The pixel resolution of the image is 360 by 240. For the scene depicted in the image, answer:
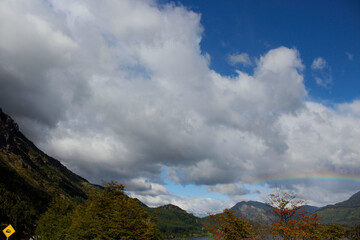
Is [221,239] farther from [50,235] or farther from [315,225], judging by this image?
[50,235]

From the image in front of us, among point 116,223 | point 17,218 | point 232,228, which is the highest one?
point 232,228

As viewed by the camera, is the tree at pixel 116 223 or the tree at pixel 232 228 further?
the tree at pixel 116 223

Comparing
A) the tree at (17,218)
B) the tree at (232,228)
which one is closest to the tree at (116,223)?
the tree at (232,228)

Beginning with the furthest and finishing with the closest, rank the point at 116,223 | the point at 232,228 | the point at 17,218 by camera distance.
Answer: the point at 17,218
the point at 116,223
the point at 232,228

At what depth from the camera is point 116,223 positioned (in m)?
38.9

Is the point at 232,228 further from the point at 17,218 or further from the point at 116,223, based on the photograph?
the point at 17,218

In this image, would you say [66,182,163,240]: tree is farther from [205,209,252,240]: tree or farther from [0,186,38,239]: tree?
[0,186,38,239]: tree

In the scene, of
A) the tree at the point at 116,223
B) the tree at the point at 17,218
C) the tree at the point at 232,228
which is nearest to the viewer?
the tree at the point at 232,228

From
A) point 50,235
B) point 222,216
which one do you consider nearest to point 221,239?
point 222,216

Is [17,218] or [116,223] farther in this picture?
[17,218]

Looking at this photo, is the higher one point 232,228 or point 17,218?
point 232,228

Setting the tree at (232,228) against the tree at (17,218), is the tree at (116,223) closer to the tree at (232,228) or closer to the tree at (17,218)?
the tree at (232,228)

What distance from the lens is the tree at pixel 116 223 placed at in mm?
37688

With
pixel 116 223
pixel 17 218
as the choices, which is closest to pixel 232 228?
pixel 116 223
